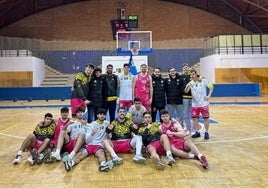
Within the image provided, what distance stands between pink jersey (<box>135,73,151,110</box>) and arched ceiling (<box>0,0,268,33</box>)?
23081mm

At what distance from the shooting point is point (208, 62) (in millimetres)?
25531

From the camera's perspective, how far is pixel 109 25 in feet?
94.4

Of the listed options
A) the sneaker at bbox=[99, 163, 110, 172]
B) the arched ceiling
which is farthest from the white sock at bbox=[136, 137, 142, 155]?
the arched ceiling

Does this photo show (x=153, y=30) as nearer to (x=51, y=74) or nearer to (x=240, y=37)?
(x=240, y=37)

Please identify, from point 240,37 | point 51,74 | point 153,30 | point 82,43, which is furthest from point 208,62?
point 51,74

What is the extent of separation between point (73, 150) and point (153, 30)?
24529 mm

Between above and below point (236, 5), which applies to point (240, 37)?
below

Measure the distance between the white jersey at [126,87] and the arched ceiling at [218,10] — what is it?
23000 millimetres

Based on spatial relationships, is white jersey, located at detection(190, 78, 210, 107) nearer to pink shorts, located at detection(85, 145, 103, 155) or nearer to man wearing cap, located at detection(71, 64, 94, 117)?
man wearing cap, located at detection(71, 64, 94, 117)

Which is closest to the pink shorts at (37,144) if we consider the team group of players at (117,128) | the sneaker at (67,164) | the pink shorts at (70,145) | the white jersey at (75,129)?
the team group of players at (117,128)

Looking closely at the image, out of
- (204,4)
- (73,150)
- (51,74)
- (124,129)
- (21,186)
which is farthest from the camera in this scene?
(204,4)

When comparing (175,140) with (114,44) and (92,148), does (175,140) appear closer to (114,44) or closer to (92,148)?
(92,148)

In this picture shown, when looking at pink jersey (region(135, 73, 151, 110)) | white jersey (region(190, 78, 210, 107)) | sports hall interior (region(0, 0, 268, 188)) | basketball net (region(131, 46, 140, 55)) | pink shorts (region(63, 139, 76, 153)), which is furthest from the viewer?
sports hall interior (region(0, 0, 268, 188))

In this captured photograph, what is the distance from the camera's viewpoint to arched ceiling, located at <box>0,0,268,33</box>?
27.7 m
